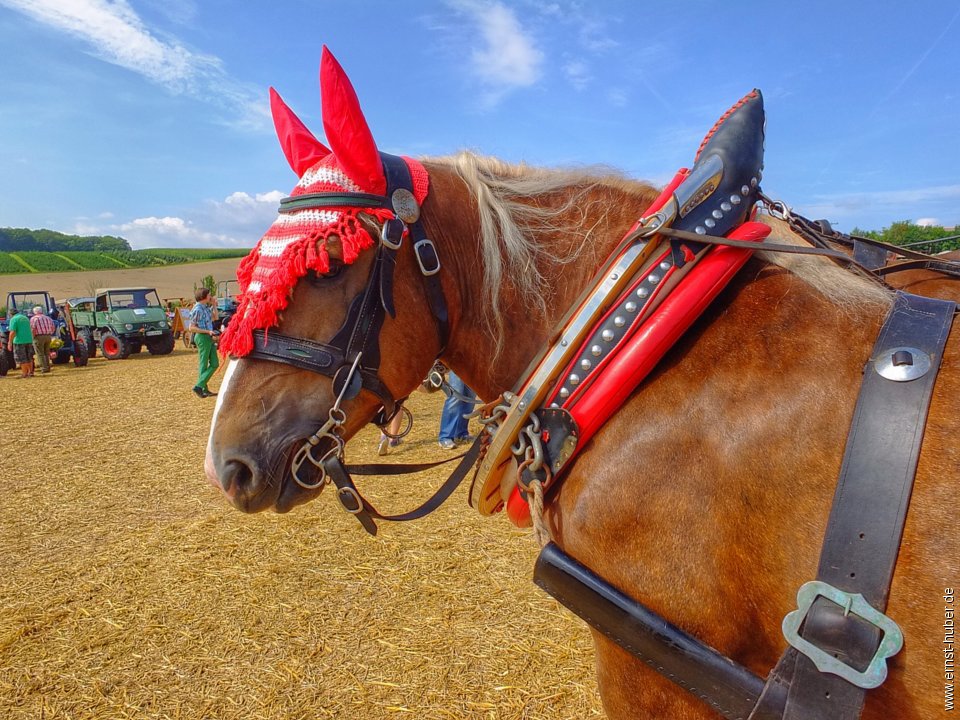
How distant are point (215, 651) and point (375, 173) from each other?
3.01m

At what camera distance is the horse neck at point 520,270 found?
1534 millimetres

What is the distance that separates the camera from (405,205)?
1.47 m

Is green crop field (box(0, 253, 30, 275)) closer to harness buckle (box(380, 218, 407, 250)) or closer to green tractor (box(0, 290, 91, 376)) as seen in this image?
green tractor (box(0, 290, 91, 376))

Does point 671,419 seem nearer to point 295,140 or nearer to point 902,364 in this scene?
point 902,364

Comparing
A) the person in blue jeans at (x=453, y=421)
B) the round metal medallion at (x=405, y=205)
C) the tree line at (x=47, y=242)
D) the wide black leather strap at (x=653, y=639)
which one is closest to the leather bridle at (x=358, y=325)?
the round metal medallion at (x=405, y=205)

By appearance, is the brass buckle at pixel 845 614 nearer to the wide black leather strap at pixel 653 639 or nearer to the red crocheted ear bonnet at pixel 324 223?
the wide black leather strap at pixel 653 639

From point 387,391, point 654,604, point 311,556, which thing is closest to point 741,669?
point 654,604

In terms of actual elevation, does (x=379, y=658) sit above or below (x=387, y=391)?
below

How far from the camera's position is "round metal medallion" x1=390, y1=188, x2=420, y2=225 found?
57.7 inches

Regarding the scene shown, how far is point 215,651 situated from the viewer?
10.1ft

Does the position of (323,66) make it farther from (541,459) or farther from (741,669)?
(741,669)

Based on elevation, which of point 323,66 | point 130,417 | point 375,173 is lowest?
point 130,417

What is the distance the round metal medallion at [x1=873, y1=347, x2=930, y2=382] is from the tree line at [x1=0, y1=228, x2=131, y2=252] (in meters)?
116

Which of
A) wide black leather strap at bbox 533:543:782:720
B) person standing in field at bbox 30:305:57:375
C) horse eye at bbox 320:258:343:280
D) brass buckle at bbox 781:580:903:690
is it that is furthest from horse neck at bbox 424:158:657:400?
person standing in field at bbox 30:305:57:375
